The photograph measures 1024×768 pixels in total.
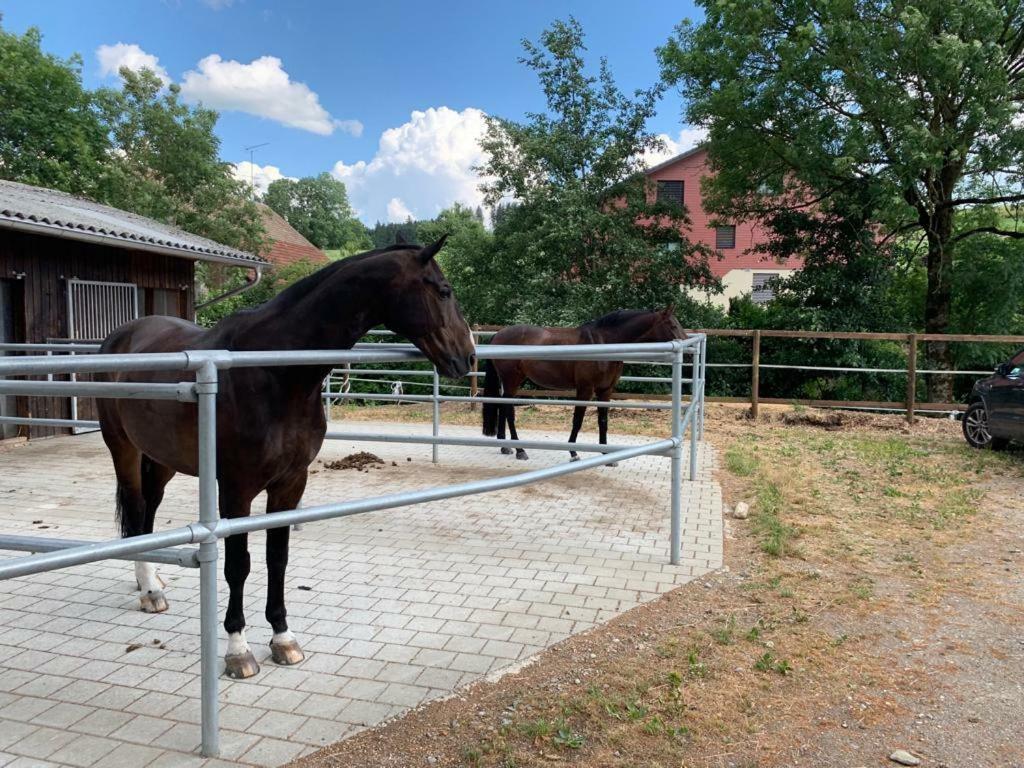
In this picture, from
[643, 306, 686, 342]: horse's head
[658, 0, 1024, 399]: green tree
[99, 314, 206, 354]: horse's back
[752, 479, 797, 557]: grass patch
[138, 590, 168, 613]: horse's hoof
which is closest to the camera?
[99, 314, 206, 354]: horse's back

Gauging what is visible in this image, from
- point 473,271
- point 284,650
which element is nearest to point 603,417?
point 284,650

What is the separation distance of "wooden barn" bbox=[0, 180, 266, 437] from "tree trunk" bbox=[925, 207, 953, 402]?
1313 cm

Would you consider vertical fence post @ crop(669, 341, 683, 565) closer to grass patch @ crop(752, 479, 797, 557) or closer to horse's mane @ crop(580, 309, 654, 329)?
grass patch @ crop(752, 479, 797, 557)

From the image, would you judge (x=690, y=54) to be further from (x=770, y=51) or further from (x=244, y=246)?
(x=244, y=246)

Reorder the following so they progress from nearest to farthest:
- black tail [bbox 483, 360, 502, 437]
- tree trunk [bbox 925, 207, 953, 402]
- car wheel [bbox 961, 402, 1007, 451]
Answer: black tail [bbox 483, 360, 502, 437], car wheel [bbox 961, 402, 1007, 451], tree trunk [bbox 925, 207, 953, 402]

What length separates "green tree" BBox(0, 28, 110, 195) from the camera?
2058cm

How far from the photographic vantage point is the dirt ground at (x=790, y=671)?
2.33m

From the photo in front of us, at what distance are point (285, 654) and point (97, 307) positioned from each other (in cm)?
823

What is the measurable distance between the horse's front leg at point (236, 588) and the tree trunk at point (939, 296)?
14.2 m

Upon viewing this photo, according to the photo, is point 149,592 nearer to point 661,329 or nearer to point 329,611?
point 329,611

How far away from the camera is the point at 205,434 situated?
2018mm

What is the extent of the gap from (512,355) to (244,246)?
2171 centimetres

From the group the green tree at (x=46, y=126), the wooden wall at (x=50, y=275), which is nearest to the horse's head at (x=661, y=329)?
the wooden wall at (x=50, y=275)

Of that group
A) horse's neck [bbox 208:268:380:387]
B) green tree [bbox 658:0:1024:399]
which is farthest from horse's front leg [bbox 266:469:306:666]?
green tree [bbox 658:0:1024:399]
